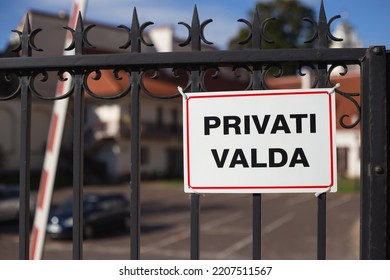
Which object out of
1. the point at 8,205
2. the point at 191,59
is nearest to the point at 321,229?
the point at 191,59

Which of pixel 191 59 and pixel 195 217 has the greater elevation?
pixel 191 59

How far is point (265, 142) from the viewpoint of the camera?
218 centimetres

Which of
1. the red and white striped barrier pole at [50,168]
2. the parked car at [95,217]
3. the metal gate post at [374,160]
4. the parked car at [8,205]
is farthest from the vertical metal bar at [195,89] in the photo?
the parked car at [8,205]

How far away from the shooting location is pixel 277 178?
2.18 meters

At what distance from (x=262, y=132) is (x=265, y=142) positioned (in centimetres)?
4

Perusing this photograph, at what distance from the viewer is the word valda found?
2180mm

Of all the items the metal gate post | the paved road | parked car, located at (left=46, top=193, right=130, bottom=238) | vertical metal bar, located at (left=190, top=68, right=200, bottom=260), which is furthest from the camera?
parked car, located at (left=46, top=193, right=130, bottom=238)

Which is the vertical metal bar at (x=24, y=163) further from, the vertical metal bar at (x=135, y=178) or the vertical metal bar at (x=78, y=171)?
the vertical metal bar at (x=135, y=178)

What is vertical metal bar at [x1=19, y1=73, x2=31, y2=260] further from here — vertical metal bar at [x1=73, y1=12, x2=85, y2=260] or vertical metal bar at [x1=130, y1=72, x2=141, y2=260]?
vertical metal bar at [x1=130, y1=72, x2=141, y2=260]

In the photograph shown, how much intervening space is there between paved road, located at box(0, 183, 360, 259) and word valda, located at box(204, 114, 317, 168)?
3.19 meters

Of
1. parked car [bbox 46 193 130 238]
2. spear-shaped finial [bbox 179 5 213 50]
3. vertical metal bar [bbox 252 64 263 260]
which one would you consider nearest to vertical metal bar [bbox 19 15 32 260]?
spear-shaped finial [bbox 179 5 213 50]

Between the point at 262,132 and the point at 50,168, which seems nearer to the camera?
the point at 262,132

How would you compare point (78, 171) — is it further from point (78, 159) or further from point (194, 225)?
point (194, 225)
